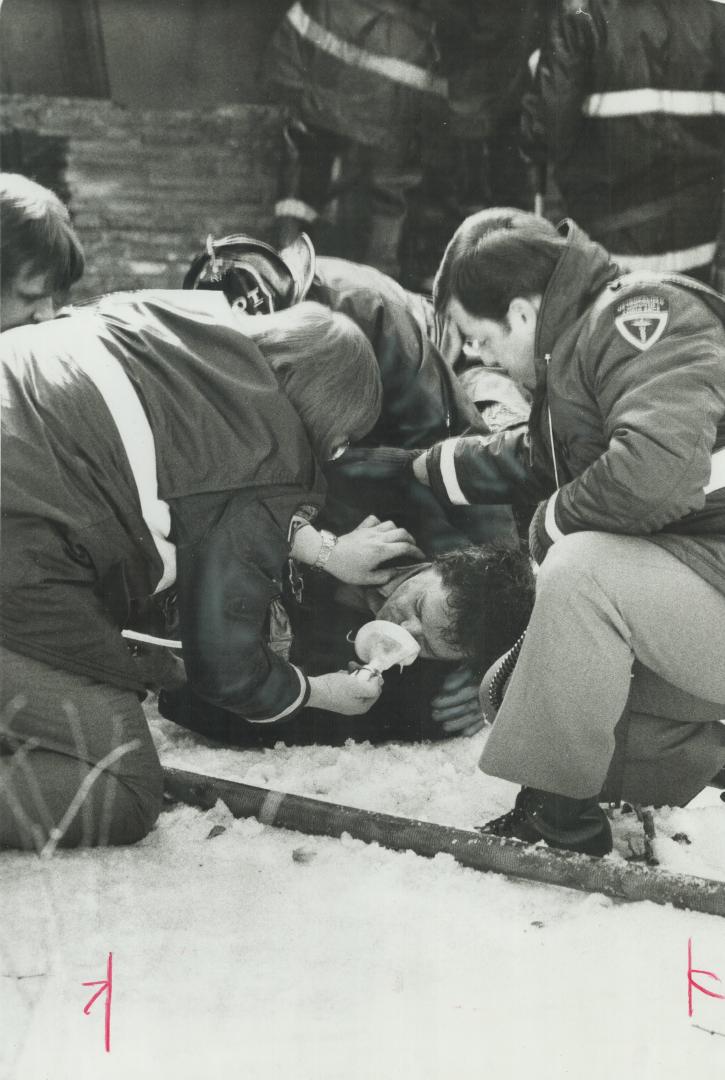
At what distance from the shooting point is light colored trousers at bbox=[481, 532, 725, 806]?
2.23 meters

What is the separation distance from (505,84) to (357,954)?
5.64 ft

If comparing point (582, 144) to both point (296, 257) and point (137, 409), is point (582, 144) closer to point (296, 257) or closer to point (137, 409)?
point (296, 257)

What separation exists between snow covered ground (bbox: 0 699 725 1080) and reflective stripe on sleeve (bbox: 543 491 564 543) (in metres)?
0.63

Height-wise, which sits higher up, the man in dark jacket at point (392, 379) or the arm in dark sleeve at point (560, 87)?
the arm in dark sleeve at point (560, 87)

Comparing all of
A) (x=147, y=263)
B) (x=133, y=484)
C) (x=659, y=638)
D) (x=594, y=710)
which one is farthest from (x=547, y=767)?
(x=147, y=263)

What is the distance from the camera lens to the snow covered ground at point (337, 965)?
6.16 ft

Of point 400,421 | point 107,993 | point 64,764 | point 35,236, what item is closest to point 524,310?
point 400,421

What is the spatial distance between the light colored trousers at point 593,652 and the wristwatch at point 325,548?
1.70 ft

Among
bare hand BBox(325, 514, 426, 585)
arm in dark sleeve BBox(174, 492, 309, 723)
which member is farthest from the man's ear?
arm in dark sleeve BBox(174, 492, 309, 723)

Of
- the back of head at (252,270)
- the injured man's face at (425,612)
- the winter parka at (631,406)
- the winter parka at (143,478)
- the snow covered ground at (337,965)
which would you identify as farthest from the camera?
the injured man's face at (425,612)

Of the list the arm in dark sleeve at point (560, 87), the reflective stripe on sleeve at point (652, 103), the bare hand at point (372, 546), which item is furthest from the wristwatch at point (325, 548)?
the reflective stripe on sleeve at point (652, 103)

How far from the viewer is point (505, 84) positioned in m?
2.44

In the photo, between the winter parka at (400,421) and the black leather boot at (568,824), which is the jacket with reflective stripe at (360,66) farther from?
the black leather boot at (568,824)

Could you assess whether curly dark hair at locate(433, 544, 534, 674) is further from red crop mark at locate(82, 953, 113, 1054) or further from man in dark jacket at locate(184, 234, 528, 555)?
red crop mark at locate(82, 953, 113, 1054)
